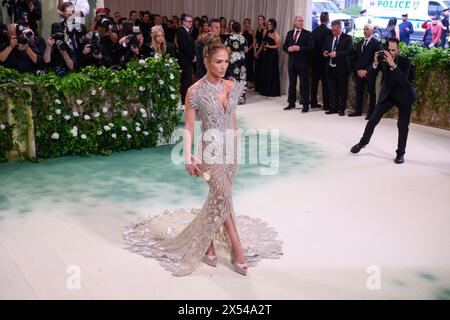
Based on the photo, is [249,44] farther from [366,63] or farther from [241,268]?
[241,268]

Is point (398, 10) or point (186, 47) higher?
point (398, 10)

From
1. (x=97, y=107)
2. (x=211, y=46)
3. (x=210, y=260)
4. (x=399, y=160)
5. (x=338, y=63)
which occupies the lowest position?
(x=210, y=260)

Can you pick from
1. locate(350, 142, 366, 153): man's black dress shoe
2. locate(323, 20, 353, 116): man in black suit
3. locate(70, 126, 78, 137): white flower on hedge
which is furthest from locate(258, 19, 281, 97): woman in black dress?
locate(70, 126, 78, 137): white flower on hedge

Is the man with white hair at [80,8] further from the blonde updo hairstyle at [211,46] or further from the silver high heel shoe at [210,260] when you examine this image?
the silver high heel shoe at [210,260]

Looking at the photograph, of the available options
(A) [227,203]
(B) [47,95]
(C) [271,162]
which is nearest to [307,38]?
(C) [271,162]

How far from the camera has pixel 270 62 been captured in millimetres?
11758

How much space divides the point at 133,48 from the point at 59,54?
1004 millimetres

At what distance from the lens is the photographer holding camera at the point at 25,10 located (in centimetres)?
859

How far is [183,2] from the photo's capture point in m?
15.4

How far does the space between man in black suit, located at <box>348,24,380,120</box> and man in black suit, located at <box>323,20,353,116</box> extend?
186 mm

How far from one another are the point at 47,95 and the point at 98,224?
243cm

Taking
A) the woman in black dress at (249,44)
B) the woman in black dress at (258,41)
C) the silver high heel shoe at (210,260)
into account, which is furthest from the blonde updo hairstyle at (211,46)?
the woman in black dress at (249,44)

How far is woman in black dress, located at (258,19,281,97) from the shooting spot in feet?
37.7

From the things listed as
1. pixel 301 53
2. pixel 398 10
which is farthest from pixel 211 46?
pixel 398 10
